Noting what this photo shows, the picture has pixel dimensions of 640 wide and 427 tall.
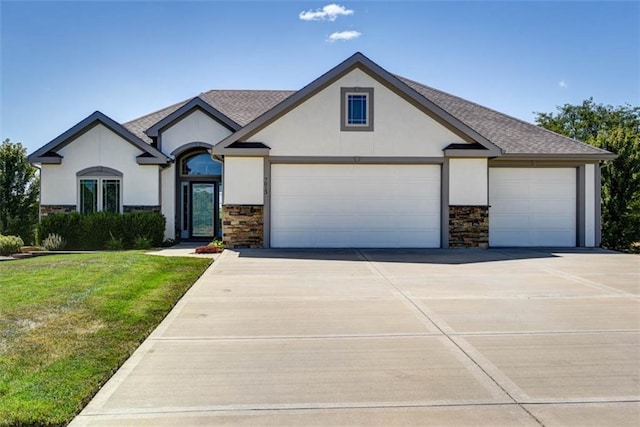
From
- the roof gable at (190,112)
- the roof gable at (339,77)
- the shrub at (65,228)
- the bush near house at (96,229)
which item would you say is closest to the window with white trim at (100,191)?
the bush near house at (96,229)

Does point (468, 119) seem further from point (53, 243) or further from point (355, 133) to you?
point (53, 243)

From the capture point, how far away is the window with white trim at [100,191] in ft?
55.9

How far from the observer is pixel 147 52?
1622 centimetres

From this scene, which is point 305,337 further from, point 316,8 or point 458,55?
point 458,55

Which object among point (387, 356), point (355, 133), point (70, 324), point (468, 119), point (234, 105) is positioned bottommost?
point (387, 356)

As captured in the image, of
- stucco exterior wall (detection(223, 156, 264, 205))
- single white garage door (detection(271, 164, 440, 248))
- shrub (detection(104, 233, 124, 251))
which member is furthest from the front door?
single white garage door (detection(271, 164, 440, 248))

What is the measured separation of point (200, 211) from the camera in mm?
18797

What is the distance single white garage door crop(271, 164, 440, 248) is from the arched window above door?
469cm

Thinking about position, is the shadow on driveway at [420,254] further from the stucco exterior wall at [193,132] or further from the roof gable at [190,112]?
the roof gable at [190,112]

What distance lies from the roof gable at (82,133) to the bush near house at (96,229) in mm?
2090

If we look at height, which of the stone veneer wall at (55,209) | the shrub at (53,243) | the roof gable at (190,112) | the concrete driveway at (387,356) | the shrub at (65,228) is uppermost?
the roof gable at (190,112)

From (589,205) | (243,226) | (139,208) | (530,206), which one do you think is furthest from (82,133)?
(589,205)

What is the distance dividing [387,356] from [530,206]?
1239cm

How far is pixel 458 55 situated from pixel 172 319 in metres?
14.1
